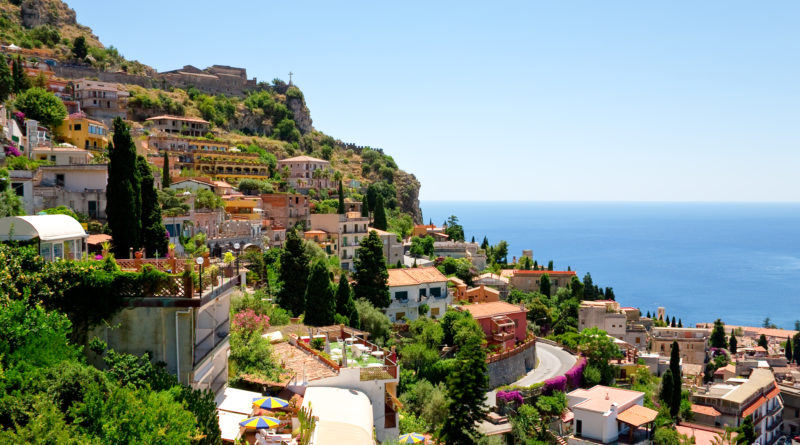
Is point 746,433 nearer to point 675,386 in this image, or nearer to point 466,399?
point 675,386

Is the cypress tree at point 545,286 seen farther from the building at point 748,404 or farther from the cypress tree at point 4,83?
the cypress tree at point 4,83

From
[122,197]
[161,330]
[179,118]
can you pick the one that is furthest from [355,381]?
[179,118]

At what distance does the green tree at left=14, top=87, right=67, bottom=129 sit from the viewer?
155 ft

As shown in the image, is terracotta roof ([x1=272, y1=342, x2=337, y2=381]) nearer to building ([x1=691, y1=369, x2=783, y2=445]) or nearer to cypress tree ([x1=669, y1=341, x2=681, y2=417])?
cypress tree ([x1=669, y1=341, x2=681, y2=417])

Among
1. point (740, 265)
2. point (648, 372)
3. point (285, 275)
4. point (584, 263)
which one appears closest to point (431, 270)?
point (285, 275)

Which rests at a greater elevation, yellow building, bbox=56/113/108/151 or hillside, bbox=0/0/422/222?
hillside, bbox=0/0/422/222

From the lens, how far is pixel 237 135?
80812 mm

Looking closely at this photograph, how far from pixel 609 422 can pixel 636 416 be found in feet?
6.49

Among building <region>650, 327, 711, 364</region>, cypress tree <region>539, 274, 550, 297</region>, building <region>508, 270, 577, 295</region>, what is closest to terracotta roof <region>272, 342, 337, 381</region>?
cypress tree <region>539, 274, 550, 297</region>

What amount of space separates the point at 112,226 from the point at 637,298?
105101 millimetres

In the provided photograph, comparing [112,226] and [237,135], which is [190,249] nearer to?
[112,226]

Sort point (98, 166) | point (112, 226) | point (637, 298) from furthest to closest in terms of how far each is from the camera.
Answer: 1. point (637, 298)
2. point (98, 166)
3. point (112, 226)

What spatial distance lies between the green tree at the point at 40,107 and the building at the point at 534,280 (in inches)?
1706

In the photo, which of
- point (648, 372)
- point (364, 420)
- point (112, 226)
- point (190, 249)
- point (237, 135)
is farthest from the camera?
point (237, 135)
